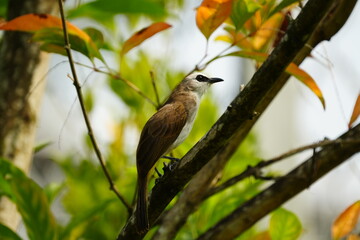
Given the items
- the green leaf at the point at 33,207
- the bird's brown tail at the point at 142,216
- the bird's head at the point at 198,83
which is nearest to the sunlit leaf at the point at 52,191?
the green leaf at the point at 33,207

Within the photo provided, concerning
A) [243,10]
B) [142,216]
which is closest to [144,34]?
[243,10]

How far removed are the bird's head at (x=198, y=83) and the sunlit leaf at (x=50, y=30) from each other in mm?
1182

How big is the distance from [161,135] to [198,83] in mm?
919

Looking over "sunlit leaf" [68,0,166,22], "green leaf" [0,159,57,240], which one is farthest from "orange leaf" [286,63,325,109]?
"green leaf" [0,159,57,240]

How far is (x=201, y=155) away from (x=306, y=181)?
0.49 m

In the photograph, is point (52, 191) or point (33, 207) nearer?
point (33, 207)

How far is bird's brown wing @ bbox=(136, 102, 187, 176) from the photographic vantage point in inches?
89.4

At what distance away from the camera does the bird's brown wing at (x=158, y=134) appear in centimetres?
227

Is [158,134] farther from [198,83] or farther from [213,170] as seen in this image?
[198,83]

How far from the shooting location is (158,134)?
2436 mm

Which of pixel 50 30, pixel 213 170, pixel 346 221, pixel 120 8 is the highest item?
pixel 120 8

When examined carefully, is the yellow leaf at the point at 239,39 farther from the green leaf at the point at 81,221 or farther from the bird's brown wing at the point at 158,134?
the green leaf at the point at 81,221

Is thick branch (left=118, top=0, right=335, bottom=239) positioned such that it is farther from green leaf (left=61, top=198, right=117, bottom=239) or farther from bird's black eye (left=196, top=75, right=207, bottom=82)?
bird's black eye (left=196, top=75, right=207, bottom=82)

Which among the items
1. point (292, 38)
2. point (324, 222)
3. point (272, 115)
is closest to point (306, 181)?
point (292, 38)
